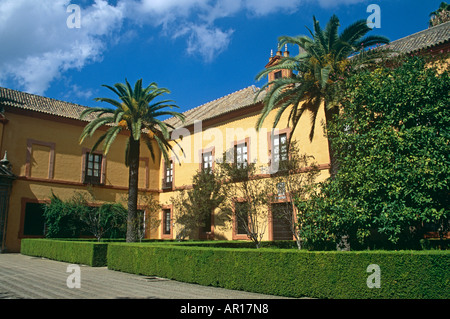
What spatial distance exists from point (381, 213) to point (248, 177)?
28.5 feet

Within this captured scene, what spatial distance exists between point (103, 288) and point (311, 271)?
17.1 feet

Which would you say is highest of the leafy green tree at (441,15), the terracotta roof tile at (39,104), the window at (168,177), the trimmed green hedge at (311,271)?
the leafy green tree at (441,15)

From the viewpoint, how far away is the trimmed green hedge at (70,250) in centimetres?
1527

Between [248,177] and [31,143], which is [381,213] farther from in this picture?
[31,143]

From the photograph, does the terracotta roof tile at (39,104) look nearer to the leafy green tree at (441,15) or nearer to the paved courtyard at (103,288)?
the paved courtyard at (103,288)

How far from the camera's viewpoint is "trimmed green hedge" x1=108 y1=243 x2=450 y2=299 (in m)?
7.41

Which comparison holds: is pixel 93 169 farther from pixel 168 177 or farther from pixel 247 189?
pixel 247 189

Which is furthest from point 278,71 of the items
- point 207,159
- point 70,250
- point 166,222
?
point 70,250

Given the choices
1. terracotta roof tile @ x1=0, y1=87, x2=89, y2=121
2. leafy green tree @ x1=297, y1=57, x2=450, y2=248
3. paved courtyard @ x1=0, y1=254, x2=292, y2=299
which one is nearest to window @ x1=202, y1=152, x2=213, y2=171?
terracotta roof tile @ x1=0, y1=87, x2=89, y2=121

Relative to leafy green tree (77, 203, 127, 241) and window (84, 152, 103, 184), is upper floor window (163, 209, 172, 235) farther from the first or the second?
window (84, 152, 103, 184)

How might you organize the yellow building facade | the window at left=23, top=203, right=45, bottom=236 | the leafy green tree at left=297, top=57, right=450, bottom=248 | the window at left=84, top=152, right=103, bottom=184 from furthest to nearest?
the window at left=84, top=152, right=103, bottom=184
the window at left=23, top=203, right=45, bottom=236
the yellow building facade
the leafy green tree at left=297, top=57, right=450, bottom=248

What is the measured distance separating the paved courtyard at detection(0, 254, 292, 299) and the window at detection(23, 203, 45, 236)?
35.7 feet

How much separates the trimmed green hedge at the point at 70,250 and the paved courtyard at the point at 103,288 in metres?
2.58

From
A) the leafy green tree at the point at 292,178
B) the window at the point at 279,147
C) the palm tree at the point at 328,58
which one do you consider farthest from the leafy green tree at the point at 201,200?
the palm tree at the point at 328,58
